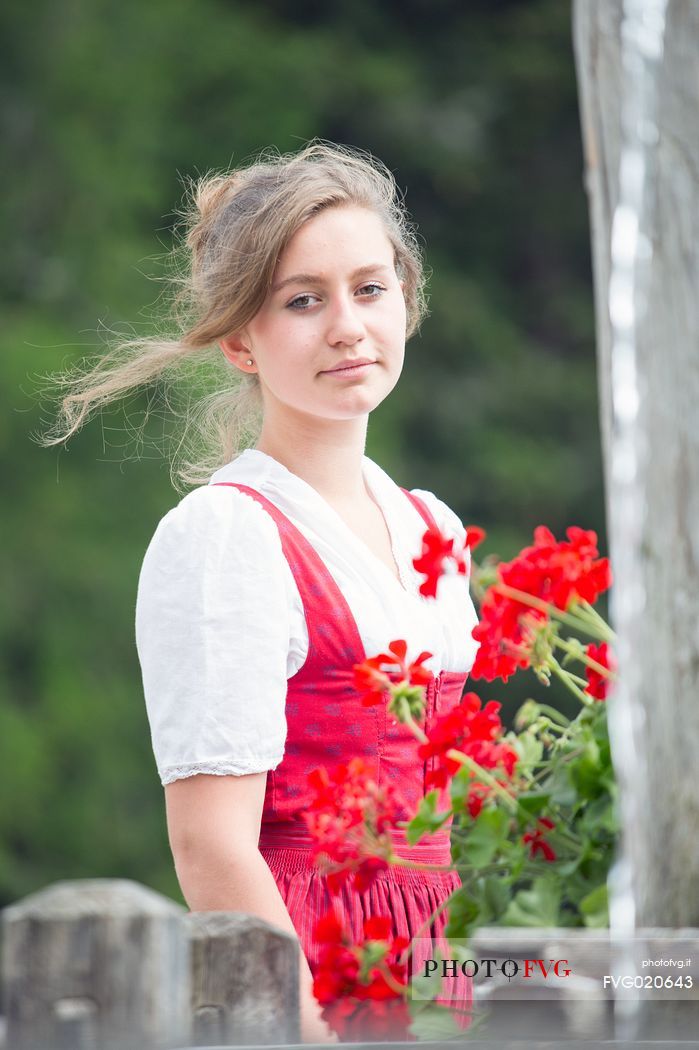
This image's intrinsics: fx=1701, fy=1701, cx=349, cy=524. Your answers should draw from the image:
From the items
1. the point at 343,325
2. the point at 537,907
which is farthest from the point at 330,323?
the point at 537,907

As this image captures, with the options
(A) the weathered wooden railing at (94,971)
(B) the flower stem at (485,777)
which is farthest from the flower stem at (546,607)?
(A) the weathered wooden railing at (94,971)

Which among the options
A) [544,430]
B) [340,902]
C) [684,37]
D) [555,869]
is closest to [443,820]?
[555,869]

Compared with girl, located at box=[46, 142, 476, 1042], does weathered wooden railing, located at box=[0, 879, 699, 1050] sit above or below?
below

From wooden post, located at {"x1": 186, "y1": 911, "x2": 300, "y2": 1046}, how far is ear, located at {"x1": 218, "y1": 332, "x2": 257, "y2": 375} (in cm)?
73

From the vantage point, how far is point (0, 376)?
304 inches

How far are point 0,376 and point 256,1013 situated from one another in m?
6.95

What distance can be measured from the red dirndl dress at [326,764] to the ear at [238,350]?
0.24m

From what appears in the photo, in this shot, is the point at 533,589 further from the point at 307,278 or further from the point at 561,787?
the point at 307,278

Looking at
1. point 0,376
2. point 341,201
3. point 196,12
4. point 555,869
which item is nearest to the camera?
point 555,869

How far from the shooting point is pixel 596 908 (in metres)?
1.11

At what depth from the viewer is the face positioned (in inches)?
60.6

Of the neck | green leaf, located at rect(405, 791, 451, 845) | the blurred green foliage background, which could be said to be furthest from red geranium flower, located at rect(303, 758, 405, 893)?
the blurred green foliage background

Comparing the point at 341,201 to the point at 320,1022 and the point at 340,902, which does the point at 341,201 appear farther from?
the point at 320,1022

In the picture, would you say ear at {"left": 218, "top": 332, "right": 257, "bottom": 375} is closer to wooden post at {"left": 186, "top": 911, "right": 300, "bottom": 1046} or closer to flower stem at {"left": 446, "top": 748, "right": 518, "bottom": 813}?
flower stem at {"left": 446, "top": 748, "right": 518, "bottom": 813}
